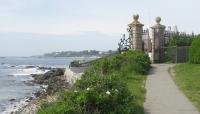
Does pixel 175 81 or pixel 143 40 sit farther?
pixel 143 40

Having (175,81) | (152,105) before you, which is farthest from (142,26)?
(152,105)

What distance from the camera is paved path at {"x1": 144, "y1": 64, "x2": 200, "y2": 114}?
13277 millimetres

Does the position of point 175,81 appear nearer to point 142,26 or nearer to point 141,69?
point 141,69

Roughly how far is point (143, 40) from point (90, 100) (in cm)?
2473

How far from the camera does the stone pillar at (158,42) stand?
108 feet

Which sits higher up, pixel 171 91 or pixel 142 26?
pixel 142 26

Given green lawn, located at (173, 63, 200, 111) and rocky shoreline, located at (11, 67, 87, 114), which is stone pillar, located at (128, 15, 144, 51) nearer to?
rocky shoreline, located at (11, 67, 87, 114)

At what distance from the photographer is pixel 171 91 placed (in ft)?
56.5

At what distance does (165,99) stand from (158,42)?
18.5 m

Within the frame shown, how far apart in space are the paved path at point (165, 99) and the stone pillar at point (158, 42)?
1167 centimetres

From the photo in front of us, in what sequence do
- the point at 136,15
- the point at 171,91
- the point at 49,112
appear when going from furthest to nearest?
the point at 136,15 < the point at 171,91 < the point at 49,112

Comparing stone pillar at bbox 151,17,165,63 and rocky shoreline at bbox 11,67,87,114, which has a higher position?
stone pillar at bbox 151,17,165,63

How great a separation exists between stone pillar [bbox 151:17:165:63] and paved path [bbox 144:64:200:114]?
11670 millimetres

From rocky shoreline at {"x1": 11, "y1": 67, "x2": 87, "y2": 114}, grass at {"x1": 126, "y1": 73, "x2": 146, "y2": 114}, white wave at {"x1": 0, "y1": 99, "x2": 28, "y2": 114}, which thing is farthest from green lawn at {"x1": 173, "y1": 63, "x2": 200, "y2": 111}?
white wave at {"x1": 0, "y1": 99, "x2": 28, "y2": 114}
